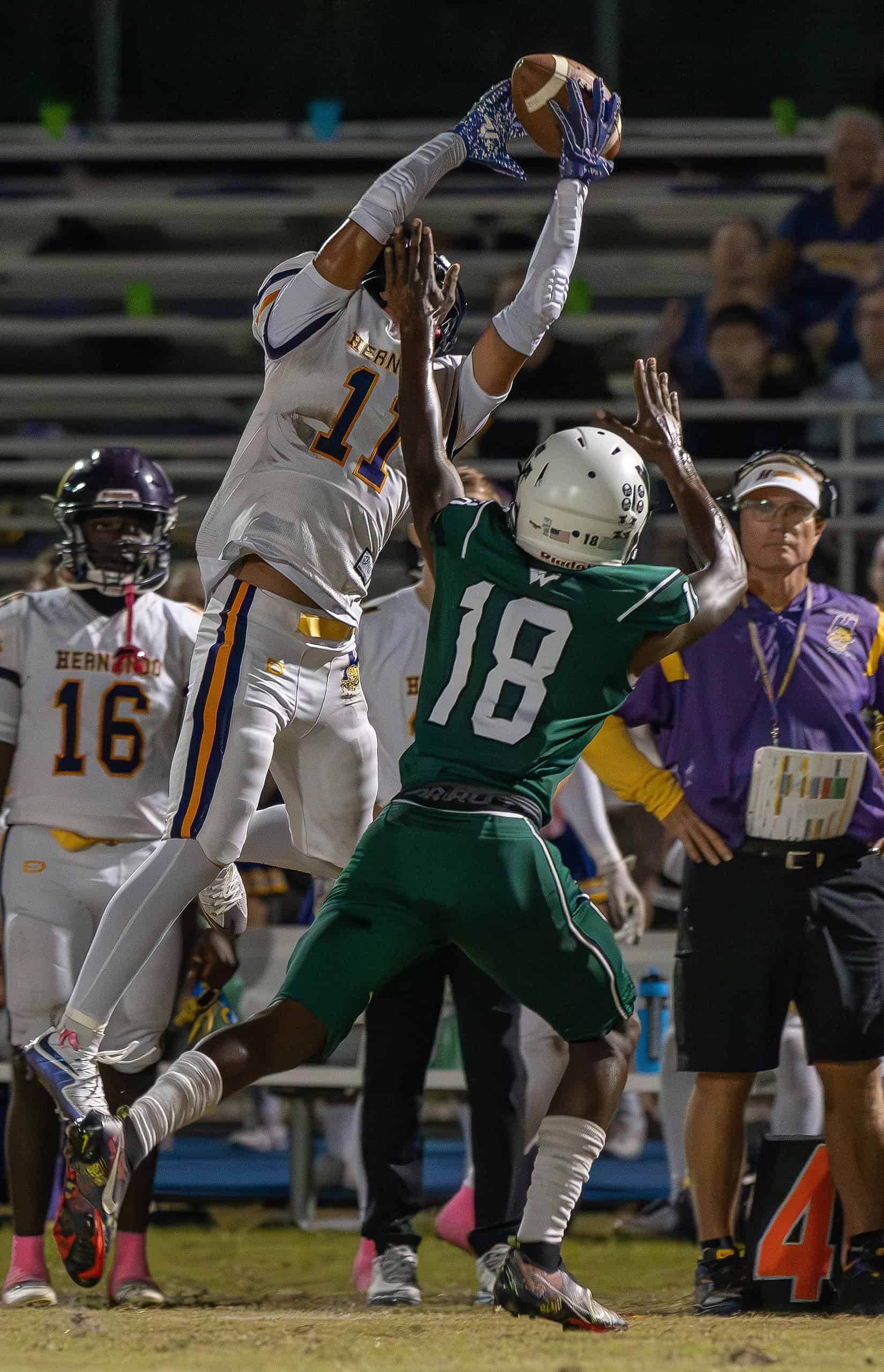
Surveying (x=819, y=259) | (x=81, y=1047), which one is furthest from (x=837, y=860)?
(x=819, y=259)

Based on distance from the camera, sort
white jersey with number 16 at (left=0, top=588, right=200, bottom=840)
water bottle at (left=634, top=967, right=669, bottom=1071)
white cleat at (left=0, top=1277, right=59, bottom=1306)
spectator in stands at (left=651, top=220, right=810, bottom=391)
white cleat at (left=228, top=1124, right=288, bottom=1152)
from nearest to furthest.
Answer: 1. white cleat at (left=0, top=1277, right=59, bottom=1306)
2. white jersey with number 16 at (left=0, top=588, right=200, bottom=840)
3. water bottle at (left=634, top=967, right=669, bottom=1071)
4. white cleat at (left=228, top=1124, right=288, bottom=1152)
5. spectator in stands at (left=651, top=220, right=810, bottom=391)

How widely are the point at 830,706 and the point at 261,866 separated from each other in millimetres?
3118

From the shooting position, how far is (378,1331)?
11.4 feet

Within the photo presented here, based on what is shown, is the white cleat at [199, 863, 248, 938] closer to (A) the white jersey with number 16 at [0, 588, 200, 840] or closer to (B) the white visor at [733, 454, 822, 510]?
(A) the white jersey with number 16 at [0, 588, 200, 840]

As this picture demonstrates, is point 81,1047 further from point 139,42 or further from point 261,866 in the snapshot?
point 139,42

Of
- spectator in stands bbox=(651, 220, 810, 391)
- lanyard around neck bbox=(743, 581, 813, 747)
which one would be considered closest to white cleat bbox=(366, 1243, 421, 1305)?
lanyard around neck bbox=(743, 581, 813, 747)

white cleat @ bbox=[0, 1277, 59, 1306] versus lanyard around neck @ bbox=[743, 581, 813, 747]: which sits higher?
lanyard around neck @ bbox=[743, 581, 813, 747]

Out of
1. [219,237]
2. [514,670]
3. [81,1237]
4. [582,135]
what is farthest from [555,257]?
[219,237]

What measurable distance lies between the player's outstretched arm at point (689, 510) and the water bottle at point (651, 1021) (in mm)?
2227

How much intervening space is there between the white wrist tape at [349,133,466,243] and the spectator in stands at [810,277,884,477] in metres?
5.07

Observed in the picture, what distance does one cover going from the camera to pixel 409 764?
353 centimetres

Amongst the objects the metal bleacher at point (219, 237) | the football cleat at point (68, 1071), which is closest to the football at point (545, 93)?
the football cleat at point (68, 1071)

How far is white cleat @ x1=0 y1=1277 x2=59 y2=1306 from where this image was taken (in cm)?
432

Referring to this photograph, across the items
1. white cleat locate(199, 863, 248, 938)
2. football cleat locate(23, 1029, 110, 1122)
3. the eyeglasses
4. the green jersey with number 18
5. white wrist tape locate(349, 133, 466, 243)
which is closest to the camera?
football cleat locate(23, 1029, 110, 1122)
